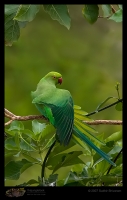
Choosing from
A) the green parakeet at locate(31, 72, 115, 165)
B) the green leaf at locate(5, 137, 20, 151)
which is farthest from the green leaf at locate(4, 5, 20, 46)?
the green leaf at locate(5, 137, 20, 151)

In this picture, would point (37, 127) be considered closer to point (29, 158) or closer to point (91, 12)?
point (29, 158)

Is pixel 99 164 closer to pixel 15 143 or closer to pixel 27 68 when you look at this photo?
pixel 15 143

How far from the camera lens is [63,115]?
3.70 feet

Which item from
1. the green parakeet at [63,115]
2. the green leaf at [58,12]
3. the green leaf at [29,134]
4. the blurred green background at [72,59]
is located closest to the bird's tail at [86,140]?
the green parakeet at [63,115]

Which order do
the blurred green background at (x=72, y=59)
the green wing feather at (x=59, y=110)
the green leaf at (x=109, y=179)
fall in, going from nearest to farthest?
the green leaf at (x=109, y=179) → the green wing feather at (x=59, y=110) → the blurred green background at (x=72, y=59)

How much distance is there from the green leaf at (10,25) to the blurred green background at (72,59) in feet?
5.48

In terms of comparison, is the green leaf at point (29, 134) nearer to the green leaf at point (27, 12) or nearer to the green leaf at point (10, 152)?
the green leaf at point (10, 152)

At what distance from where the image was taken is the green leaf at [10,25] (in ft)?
3.60

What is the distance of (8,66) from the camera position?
10.2 feet

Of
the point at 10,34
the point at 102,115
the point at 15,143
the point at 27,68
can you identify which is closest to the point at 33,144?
the point at 15,143

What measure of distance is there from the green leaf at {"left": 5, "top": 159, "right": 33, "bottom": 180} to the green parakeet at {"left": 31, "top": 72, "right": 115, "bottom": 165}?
0.33 feet

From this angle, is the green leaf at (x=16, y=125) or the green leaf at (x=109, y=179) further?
the green leaf at (x=16, y=125)

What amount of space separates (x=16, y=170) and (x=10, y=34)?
0.35 m

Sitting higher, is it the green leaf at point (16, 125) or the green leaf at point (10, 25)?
the green leaf at point (10, 25)
